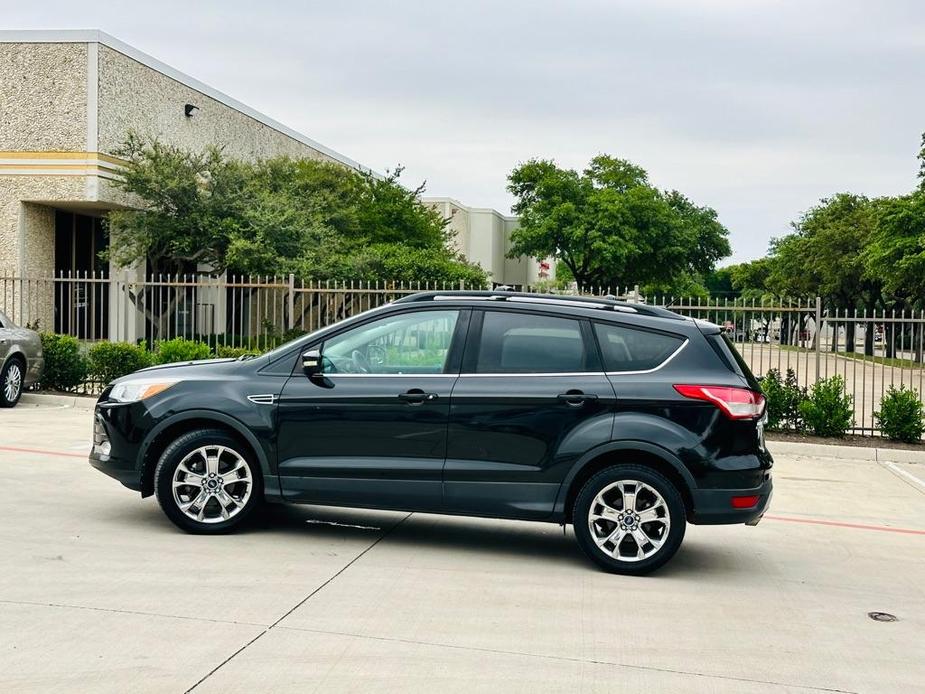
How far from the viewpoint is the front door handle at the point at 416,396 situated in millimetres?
6855

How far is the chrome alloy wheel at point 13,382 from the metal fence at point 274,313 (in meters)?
1.56

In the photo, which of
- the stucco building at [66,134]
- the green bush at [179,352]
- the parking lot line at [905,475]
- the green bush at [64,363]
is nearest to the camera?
the parking lot line at [905,475]

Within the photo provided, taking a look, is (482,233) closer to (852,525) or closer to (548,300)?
(852,525)

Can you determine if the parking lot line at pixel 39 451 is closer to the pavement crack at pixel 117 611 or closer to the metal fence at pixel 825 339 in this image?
Result: the pavement crack at pixel 117 611

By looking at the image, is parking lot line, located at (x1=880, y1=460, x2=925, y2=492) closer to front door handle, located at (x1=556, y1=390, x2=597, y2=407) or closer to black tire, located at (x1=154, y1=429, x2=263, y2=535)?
front door handle, located at (x1=556, y1=390, x2=597, y2=407)

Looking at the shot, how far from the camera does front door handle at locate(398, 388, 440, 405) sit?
6.86 meters

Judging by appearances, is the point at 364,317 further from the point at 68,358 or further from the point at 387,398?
the point at 68,358

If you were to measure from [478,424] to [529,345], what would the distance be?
642 millimetres

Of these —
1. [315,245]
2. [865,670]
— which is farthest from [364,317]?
[315,245]

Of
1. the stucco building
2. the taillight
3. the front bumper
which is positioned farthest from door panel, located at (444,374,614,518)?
the stucco building

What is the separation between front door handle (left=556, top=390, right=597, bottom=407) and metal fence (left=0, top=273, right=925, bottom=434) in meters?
1.60

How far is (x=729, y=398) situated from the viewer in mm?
6586

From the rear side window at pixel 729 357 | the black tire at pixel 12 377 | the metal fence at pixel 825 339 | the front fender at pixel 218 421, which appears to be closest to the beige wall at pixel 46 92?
the black tire at pixel 12 377

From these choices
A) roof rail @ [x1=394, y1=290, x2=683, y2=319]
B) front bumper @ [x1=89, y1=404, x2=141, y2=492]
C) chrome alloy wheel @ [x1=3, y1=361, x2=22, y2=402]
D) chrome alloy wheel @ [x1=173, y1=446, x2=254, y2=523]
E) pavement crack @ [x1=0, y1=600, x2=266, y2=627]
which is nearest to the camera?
pavement crack @ [x1=0, y1=600, x2=266, y2=627]
